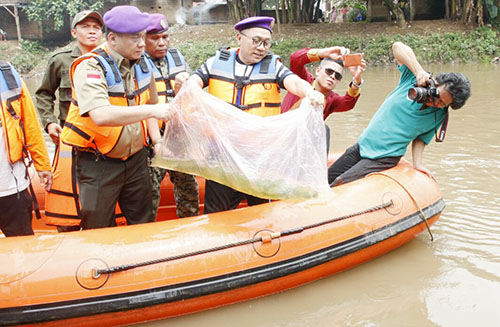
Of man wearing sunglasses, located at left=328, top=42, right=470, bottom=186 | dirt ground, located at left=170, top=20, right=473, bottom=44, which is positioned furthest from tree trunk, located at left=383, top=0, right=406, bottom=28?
man wearing sunglasses, located at left=328, top=42, right=470, bottom=186

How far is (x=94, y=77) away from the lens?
8.80 feet

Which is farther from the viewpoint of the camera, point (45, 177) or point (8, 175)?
point (45, 177)

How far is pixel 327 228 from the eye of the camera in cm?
336

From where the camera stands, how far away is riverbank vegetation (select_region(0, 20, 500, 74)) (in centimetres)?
1569

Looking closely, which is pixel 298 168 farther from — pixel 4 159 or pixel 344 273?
pixel 4 159

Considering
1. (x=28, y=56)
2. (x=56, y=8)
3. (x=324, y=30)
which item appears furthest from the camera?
(x=56, y=8)

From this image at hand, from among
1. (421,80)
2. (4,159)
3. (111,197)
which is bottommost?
(111,197)

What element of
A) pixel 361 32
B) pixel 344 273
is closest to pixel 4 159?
pixel 344 273

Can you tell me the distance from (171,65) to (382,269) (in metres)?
2.31

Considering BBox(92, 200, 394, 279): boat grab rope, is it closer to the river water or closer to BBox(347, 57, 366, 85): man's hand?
the river water

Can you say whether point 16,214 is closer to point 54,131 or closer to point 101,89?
point 54,131

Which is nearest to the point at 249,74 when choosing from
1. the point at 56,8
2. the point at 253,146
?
the point at 253,146

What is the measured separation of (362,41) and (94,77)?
15086 millimetres

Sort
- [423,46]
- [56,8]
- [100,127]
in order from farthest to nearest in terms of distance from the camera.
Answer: [56,8] < [423,46] < [100,127]
